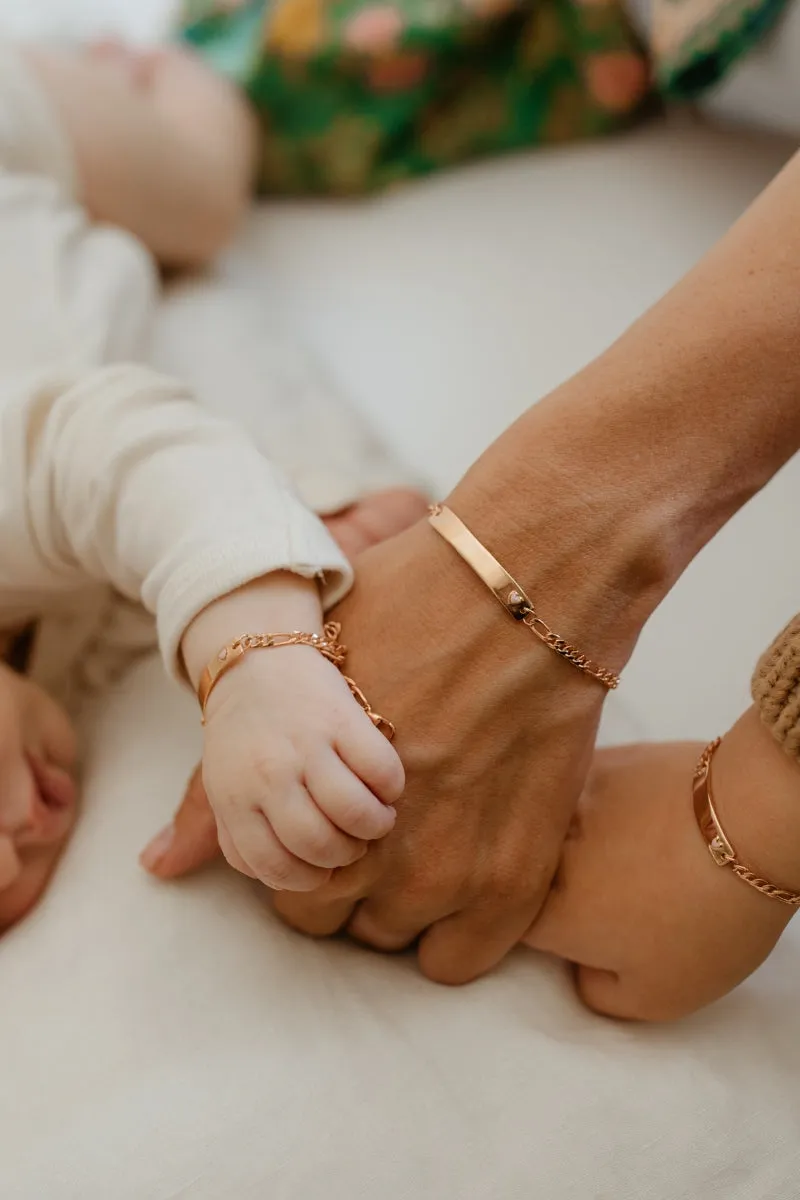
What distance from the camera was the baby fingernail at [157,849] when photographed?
66 centimetres

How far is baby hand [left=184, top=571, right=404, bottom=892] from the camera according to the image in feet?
1.81

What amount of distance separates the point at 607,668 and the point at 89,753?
0.38 metres

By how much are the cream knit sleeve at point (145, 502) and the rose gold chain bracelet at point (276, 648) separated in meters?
0.04

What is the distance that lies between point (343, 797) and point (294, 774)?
1.1 inches

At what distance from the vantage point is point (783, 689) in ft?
1.87

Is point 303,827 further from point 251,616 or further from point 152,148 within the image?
point 152,148

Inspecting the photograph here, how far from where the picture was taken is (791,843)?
0.58m

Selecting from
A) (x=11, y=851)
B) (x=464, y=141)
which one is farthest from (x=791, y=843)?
(x=464, y=141)

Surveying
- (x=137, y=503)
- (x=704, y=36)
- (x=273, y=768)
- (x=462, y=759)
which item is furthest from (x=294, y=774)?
(x=704, y=36)

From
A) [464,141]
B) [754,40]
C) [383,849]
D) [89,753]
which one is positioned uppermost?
[754,40]

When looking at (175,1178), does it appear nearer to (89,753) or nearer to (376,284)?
(89,753)

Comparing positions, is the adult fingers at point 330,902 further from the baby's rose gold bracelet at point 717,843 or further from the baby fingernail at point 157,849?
the baby's rose gold bracelet at point 717,843

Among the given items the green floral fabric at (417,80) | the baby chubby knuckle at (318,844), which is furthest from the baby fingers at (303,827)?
the green floral fabric at (417,80)

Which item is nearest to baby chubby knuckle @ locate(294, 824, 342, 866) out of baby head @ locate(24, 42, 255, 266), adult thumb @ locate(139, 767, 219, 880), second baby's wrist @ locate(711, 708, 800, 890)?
adult thumb @ locate(139, 767, 219, 880)
